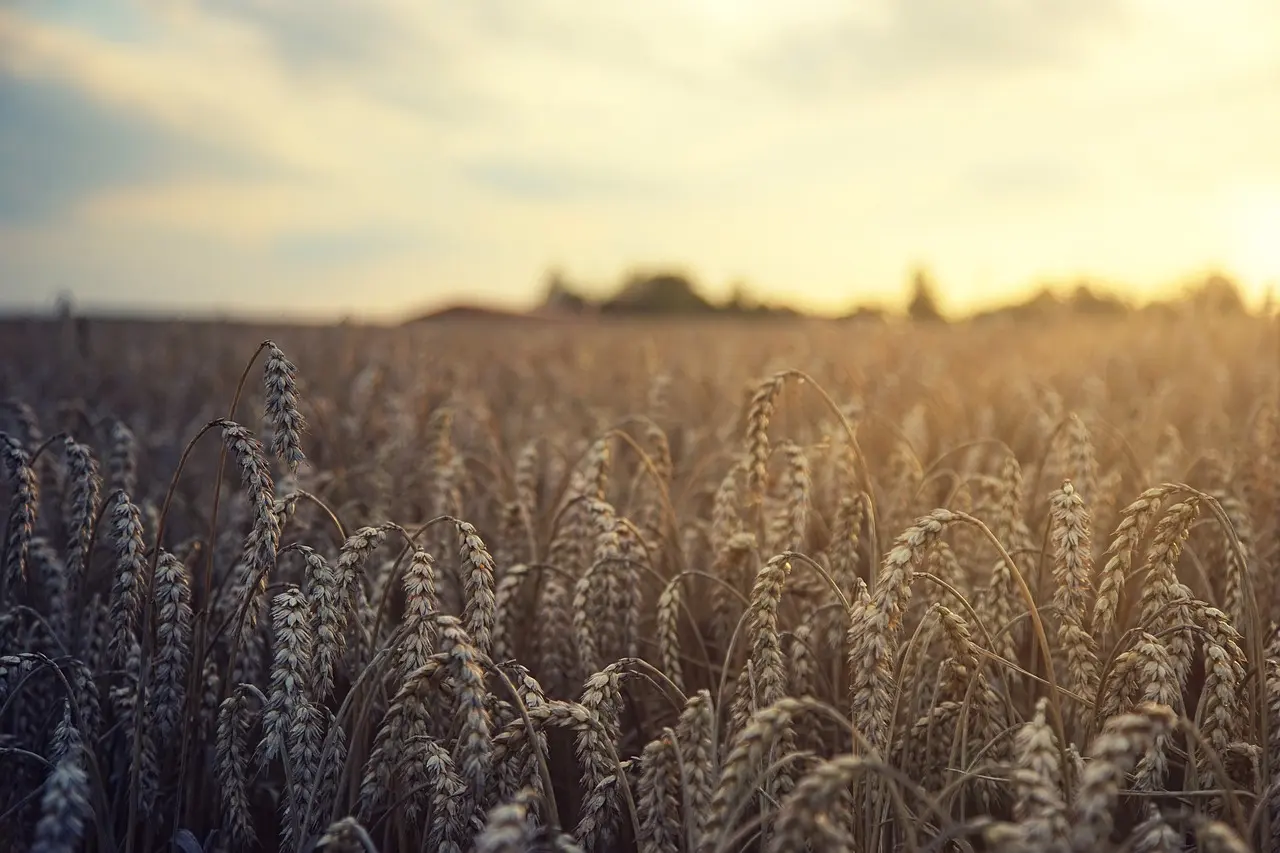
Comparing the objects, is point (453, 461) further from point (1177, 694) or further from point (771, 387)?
point (1177, 694)

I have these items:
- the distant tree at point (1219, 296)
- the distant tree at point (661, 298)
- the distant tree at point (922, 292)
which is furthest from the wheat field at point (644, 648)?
the distant tree at point (661, 298)

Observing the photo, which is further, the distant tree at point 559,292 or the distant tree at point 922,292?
the distant tree at point 559,292

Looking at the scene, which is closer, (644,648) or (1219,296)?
(644,648)

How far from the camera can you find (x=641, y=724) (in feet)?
8.49

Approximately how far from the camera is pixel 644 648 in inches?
117

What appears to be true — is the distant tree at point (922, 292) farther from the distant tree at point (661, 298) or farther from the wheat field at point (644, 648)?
the wheat field at point (644, 648)

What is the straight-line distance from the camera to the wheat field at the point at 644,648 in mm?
1640

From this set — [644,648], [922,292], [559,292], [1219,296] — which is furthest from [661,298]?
[644,648]

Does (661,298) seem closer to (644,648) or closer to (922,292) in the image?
(922,292)

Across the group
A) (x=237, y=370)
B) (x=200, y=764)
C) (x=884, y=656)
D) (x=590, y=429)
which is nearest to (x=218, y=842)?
(x=200, y=764)

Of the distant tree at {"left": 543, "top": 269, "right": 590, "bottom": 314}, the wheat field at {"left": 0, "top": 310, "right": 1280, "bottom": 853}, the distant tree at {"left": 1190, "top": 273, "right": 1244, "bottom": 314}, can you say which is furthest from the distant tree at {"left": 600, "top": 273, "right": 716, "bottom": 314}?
the wheat field at {"left": 0, "top": 310, "right": 1280, "bottom": 853}

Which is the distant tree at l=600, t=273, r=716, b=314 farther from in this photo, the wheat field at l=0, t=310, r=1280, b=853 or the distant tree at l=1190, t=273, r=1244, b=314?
the wheat field at l=0, t=310, r=1280, b=853

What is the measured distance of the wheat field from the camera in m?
1.64

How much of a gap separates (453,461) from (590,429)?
2015 millimetres
